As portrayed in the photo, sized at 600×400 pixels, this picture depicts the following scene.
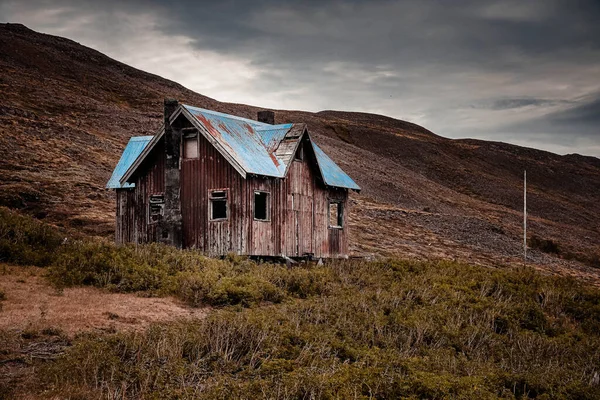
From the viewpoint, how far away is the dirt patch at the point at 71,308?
12.8 metres

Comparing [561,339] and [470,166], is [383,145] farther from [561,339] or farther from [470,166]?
[561,339]

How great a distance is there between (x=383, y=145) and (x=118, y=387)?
99573 mm

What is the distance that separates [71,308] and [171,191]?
1179 cm

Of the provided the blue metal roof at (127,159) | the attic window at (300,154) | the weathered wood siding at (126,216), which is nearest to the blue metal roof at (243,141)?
the attic window at (300,154)

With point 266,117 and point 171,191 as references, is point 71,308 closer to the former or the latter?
point 171,191


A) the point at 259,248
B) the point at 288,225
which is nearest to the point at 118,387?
the point at 259,248

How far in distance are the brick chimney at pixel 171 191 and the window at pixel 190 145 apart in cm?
24

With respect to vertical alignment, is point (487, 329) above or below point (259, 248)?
below

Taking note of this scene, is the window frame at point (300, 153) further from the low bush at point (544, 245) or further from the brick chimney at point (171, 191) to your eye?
the low bush at point (544, 245)

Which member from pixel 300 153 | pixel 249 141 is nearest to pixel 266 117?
pixel 300 153

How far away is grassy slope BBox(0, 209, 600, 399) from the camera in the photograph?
990cm

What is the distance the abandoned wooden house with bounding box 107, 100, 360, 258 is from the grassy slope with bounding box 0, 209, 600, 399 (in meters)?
2.79

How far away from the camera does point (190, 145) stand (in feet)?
84.1

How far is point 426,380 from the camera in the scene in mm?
10664
